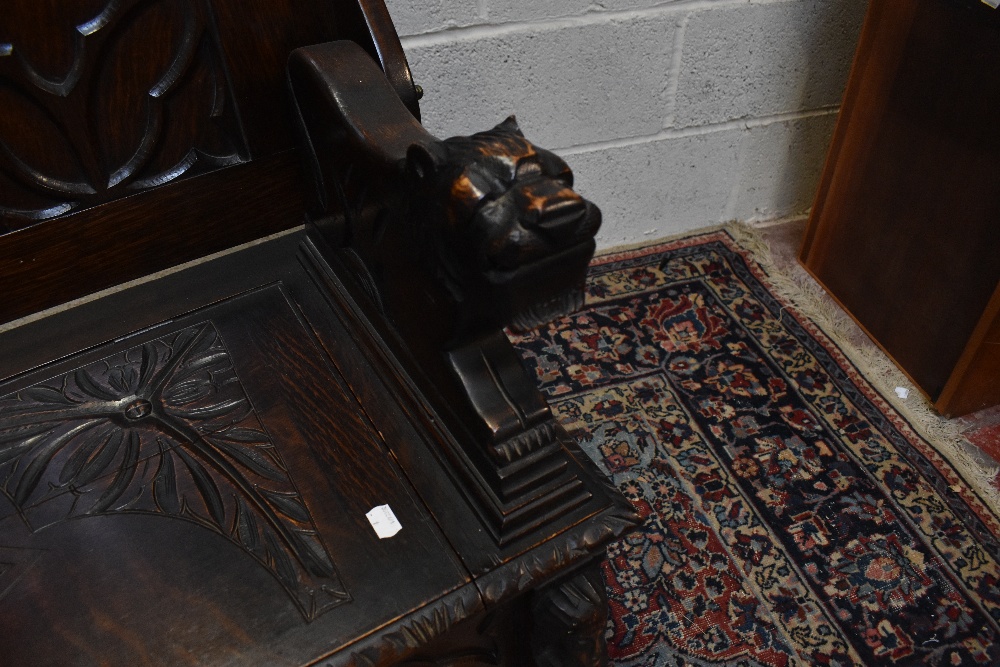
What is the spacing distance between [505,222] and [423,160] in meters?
0.10

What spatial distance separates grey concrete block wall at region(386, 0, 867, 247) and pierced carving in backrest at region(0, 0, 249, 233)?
58 centimetres

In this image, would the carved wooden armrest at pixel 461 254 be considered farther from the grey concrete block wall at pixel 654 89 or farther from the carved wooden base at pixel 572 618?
the grey concrete block wall at pixel 654 89

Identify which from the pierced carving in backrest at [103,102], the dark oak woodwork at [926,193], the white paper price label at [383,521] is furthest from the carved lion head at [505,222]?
the dark oak woodwork at [926,193]

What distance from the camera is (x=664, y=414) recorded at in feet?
5.36

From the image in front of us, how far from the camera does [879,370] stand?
1.75m

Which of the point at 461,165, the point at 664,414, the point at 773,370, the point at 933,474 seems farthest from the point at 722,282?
the point at 461,165

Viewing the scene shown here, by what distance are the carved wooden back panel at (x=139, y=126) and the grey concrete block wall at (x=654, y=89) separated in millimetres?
540

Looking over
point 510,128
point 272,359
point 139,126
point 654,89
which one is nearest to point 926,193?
point 654,89

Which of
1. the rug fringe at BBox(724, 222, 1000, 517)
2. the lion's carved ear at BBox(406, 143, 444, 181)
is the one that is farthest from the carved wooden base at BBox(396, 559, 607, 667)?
the rug fringe at BBox(724, 222, 1000, 517)

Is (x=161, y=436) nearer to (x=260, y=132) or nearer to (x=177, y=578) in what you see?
(x=177, y=578)

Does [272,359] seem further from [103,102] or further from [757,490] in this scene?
[757,490]

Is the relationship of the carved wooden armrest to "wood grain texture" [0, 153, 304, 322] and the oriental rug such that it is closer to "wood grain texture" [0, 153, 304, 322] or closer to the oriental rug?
"wood grain texture" [0, 153, 304, 322]

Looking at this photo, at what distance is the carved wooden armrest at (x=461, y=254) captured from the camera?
25.4 inches

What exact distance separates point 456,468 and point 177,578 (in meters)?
0.29
